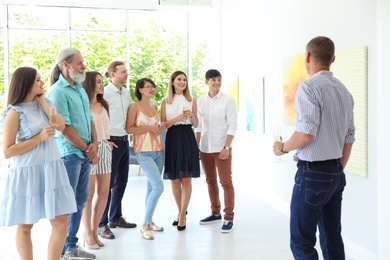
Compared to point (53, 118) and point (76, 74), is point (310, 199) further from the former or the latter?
point (76, 74)

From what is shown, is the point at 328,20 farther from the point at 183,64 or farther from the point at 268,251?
the point at 183,64

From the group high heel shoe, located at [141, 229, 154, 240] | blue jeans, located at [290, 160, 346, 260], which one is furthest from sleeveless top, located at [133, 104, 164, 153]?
blue jeans, located at [290, 160, 346, 260]

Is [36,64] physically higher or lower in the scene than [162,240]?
higher

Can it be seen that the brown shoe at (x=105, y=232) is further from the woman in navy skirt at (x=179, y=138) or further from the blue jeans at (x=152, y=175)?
the woman in navy skirt at (x=179, y=138)

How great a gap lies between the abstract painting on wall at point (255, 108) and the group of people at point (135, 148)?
1.80 meters

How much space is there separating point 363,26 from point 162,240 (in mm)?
2976

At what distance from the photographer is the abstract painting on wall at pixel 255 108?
22.3ft

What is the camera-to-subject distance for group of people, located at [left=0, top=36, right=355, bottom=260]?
9.08ft

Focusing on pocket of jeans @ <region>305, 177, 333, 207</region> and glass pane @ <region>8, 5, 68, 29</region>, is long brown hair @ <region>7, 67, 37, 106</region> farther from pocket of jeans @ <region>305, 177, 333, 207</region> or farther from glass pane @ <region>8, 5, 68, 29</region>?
glass pane @ <region>8, 5, 68, 29</region>

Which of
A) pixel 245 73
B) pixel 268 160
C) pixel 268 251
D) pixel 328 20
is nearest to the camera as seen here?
pixel 268 251

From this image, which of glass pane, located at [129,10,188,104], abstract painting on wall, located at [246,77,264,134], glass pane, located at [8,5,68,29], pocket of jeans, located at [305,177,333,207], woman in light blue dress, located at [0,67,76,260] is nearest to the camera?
pocket of jeans, located at [305,177,333,207]

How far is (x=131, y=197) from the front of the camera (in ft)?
23.6

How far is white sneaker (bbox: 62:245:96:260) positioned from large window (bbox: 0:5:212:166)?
247 inches

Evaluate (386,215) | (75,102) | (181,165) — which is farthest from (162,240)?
(386,215)
